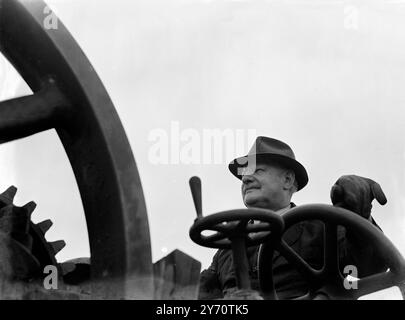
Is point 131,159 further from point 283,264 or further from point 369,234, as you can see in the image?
point 283,264

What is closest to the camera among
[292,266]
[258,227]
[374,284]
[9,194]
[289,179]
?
[258,227]

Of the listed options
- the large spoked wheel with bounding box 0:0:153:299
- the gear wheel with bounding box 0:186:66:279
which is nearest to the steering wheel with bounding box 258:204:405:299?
the large spoked wheel with bounding box 0:0:153:299

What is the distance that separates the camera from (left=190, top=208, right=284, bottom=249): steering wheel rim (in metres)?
3.54

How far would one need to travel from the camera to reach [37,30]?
3.81 metres

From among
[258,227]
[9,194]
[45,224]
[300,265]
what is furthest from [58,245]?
[258,227]

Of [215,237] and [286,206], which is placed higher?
[286,206]

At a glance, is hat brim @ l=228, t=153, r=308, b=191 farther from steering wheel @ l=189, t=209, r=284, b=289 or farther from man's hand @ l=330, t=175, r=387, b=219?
steering wheel @ l=189, t=209, r=284, b=289

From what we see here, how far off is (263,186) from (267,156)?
0.16 meters

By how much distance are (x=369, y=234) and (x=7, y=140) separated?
4.61 feet

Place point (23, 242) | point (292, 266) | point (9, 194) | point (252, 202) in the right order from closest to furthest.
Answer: point (23, 242)
point (292, 266)
point (9, 194)
point (252, 202)

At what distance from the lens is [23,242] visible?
3.90m

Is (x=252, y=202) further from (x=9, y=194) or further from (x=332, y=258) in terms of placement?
(x=332, y=258)

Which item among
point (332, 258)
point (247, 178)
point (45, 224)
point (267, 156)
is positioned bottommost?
point (332, 258)

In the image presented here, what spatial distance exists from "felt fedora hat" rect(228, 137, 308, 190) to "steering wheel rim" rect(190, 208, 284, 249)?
1.84m
